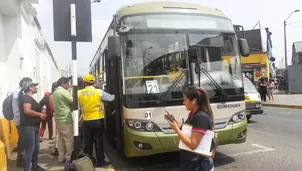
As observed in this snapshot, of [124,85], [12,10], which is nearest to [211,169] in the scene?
[124,85]

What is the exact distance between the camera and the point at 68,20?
5309 millimetres

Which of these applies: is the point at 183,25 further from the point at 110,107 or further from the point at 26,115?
the point at 26,115

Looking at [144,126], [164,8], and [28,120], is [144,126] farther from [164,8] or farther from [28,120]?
[164,8]

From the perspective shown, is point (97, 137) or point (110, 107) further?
point (110, 107)

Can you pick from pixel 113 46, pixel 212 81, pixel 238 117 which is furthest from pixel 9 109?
pixel 238 117

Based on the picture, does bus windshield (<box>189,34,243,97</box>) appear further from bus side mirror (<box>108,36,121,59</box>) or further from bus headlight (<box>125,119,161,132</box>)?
bus side mirror (<box>108,36,121,59</box>)

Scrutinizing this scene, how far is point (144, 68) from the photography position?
5871 mm

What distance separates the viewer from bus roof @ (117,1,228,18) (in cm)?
629

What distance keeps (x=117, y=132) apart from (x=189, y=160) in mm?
3195

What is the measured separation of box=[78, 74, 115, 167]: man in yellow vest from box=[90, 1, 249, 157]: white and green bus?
1.14 feet

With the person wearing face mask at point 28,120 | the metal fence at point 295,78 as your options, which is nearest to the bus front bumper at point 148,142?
the person wearing face mask at point 28,120

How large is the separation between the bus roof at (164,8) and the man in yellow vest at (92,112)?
1547 mm

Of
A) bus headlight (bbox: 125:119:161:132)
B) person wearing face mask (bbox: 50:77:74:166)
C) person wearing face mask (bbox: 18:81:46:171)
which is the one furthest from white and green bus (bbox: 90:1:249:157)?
person wearing face mask (bbox: 18:81:46:171)

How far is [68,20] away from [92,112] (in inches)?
71.1
